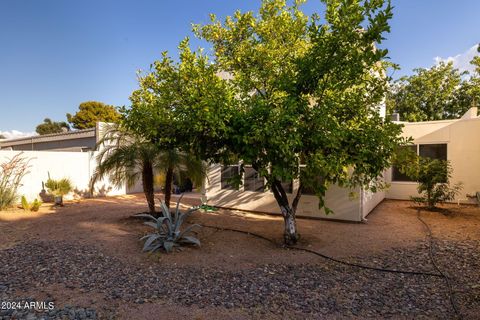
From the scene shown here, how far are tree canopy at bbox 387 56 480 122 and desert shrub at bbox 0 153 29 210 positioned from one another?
21154 millimetres

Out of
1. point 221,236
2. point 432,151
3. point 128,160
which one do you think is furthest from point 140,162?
point 432,151

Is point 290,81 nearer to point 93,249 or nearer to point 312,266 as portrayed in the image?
point 312,266

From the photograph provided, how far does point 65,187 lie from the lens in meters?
11.0

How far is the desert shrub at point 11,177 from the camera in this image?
9127mm

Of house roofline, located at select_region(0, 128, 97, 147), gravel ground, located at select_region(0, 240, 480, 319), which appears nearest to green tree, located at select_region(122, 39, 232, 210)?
gravel ground, located at select_region(0, 240, 480, 319)

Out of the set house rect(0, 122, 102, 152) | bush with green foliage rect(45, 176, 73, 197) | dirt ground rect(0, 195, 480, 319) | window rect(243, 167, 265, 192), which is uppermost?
house rect(0, 122, 102, 152)

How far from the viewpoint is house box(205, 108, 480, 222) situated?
25.3ft

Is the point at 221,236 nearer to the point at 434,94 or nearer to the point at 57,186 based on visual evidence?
the point at 57,186

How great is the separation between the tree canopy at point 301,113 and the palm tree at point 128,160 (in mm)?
1612

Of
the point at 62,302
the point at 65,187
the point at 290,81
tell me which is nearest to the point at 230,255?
the point at 62,302

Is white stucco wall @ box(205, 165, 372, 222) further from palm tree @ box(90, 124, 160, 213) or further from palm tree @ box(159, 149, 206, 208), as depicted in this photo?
palm tree @ box(90, 124, 160, 213)

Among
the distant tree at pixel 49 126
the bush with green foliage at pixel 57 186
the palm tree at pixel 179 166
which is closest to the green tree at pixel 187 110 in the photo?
the palm tree at pixel 179 166

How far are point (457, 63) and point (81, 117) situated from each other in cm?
3643

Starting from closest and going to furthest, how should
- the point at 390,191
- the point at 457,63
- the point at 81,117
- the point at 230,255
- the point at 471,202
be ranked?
the point at 230,255, the point at 471,202, the point at 390,191, the point at 457,63, the point at 81,117
